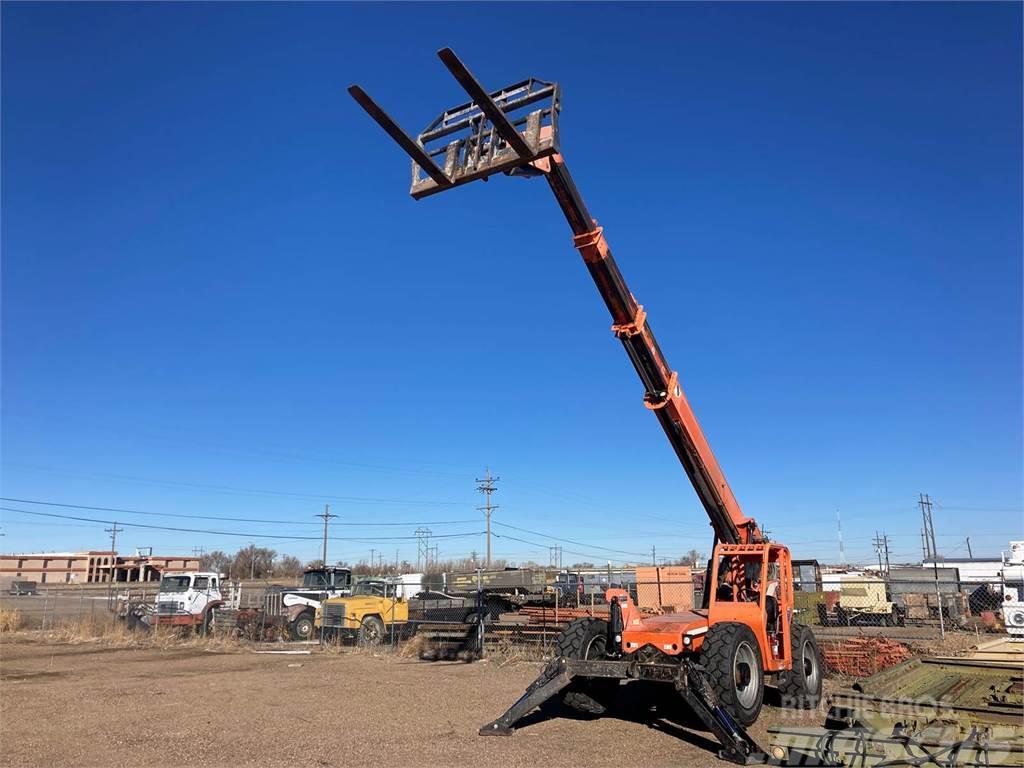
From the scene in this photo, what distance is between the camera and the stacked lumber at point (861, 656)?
44.7 feet

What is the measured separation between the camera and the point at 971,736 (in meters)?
4.77

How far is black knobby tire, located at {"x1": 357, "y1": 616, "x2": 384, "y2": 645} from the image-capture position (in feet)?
70.5

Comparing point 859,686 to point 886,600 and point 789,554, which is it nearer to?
point 789,554

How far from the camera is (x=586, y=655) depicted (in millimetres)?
10008

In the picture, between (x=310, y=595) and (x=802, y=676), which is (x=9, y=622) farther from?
Answer: (x=802, y=676)

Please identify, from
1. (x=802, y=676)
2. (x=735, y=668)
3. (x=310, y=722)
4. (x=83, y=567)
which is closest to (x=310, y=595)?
(x=310, y=722)

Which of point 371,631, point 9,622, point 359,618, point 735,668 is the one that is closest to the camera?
point 735,668

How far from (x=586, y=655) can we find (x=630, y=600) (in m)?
0.99

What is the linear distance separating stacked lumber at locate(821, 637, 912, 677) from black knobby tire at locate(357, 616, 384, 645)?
1263 centimetres

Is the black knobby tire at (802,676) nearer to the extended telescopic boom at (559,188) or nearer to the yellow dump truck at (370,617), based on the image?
the extended telescopic boom at (559,188)

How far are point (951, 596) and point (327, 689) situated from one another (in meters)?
22.8

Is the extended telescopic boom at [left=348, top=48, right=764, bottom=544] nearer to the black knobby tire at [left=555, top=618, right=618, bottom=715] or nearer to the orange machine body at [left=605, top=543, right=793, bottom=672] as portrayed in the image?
the orange machine body at [left=605, top=543, right=793, bottom=672]

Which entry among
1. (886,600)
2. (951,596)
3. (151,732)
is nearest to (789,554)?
(151,732)

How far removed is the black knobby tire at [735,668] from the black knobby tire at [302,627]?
61.4 feet
